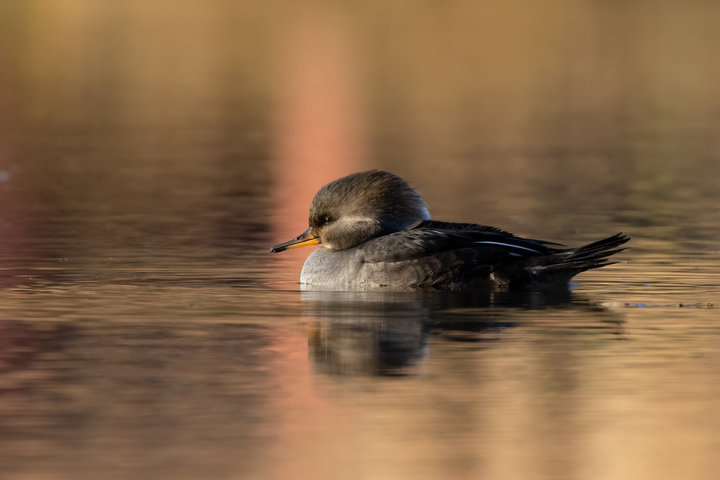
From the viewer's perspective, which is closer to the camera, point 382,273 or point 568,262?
point 568,262

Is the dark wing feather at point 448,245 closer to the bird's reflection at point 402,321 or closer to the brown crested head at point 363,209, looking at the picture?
the bird's reflection at point 402,321

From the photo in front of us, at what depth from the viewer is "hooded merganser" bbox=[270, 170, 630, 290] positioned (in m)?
11.5

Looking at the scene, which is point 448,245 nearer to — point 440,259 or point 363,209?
point 440,259

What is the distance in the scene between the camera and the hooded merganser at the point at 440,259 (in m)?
11.5

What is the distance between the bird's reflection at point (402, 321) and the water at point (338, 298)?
1.2 inches

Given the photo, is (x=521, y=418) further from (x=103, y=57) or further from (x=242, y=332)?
(x=103, y=57)

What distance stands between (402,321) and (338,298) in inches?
44.3

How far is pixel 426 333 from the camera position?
32.7ft

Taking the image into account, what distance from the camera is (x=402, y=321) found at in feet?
34.2

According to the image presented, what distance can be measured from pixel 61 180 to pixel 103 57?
22.6 meters

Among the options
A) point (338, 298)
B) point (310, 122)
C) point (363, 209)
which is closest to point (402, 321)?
point (338, 298)

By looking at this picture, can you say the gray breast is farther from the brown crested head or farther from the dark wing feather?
the brown crested head

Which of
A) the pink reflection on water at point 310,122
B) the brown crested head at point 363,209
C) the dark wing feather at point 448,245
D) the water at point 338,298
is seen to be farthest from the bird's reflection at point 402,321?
the pink reflection on water at point 310,122

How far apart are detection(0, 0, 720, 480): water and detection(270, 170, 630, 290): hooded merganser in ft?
0.57
